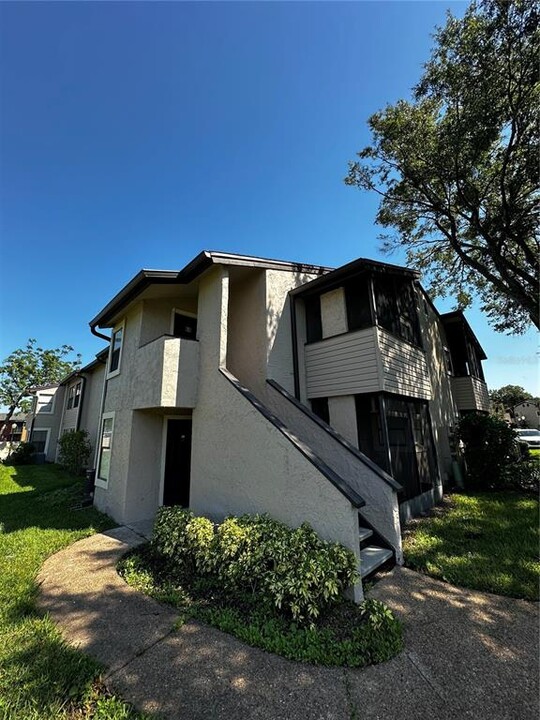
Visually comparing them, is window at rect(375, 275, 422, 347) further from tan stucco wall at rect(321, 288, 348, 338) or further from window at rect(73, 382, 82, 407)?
window at rect(73, 382, 82, 407)

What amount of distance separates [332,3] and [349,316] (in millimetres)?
7996

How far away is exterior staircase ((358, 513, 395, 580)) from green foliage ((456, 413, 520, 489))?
6992mm

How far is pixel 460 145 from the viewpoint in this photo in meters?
9.14

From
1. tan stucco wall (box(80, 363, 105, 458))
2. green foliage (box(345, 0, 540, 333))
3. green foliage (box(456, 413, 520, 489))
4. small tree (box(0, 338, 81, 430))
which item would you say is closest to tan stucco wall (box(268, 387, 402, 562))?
green foliage (box(456, 413, 520, 489))

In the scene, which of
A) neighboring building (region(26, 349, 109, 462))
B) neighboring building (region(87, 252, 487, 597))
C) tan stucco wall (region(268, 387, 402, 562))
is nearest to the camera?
tan stucco wall (region(268, 387, 402, 562))

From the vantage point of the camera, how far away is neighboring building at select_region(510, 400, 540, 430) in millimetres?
45534

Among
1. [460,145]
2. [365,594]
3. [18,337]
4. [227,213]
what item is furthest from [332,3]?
[18,337]

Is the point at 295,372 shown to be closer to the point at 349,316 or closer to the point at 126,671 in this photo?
the point at 349,316

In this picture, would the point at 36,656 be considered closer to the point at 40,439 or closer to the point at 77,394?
the point at 77,394

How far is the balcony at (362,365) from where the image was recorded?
716 cm

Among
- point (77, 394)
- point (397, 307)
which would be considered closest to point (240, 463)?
point (397, 307)

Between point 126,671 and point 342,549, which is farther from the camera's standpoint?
point 342,549

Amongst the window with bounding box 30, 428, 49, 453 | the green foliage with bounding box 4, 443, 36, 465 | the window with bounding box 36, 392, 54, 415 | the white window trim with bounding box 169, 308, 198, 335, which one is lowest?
the green foliage with bounding box 4, 443, 36, 465

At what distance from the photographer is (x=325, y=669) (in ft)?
9.94
